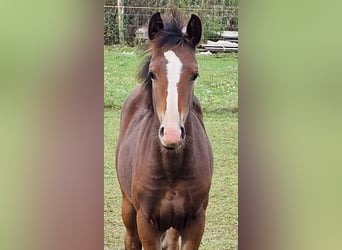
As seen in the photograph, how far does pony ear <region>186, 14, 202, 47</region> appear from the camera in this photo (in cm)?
95

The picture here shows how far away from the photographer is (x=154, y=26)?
963 millimetres

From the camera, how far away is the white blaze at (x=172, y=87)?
899 millimetres

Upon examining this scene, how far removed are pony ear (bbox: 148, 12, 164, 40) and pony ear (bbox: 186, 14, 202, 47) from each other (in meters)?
0.05

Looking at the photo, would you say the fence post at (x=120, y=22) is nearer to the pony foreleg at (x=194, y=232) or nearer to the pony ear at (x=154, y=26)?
the pony ear at (x=154, y=26)

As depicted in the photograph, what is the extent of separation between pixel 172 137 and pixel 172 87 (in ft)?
0.27

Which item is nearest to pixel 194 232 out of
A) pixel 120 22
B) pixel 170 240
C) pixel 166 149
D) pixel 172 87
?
pixel 170 240

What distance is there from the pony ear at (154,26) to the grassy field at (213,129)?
0.20 feet

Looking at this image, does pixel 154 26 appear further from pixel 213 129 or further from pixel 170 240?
pixel 170 240

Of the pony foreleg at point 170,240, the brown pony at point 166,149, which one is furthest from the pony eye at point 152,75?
the pony foreleg at point 170,240

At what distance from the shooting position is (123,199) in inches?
41.4

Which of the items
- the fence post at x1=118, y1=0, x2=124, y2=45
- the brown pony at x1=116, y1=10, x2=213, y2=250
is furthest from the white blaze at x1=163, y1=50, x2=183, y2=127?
the fence post at x1=118, y1=0, x2=124, y2=45
